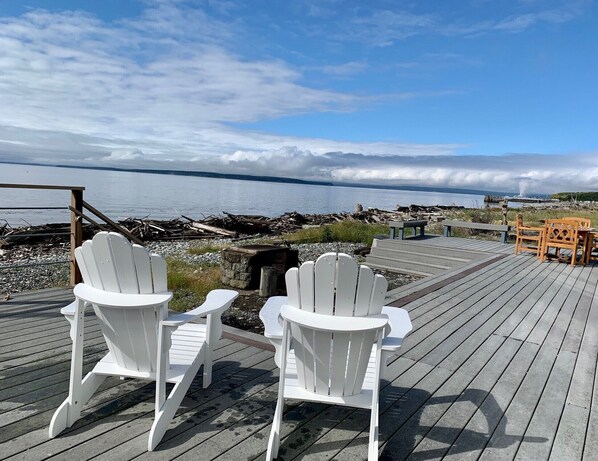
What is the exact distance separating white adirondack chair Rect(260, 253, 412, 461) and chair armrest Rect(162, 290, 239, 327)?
35 centimetres

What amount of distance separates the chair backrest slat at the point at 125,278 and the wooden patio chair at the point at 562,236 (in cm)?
766

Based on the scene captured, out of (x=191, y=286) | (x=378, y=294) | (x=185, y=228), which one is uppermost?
(x=378, y=294)

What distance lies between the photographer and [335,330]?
5.63ft

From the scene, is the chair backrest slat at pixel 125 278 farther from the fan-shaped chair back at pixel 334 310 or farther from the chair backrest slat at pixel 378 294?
the chair backrest slat at pixel 378 294

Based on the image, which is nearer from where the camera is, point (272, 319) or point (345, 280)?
point (345, 280)

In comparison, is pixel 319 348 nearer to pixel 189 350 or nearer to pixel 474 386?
pixel 189 350

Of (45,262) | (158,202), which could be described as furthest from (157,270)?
(158,202)

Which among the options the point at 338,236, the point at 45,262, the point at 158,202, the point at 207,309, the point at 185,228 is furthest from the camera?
the point at 158,202

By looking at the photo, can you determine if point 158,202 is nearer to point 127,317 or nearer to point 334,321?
point 127,317

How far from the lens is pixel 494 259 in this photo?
749 cm

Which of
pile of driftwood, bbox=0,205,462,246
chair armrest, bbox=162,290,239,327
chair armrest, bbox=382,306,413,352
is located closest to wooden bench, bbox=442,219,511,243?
chair armrest, bbox=382,306,413,352

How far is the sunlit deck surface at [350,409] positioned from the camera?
74.1 inches

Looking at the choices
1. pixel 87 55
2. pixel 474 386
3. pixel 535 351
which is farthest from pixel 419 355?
pixel 87 55

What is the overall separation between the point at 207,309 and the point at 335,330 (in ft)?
2.41
